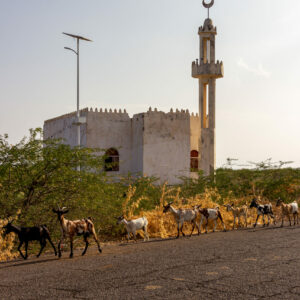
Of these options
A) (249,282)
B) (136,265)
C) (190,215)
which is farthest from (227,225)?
(249,282)

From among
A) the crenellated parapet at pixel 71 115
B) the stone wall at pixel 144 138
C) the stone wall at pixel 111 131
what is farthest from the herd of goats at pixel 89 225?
the crenellated parapet at pixel 71 115

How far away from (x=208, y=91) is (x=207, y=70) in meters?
1.73

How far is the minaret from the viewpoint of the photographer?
38219 millimetres

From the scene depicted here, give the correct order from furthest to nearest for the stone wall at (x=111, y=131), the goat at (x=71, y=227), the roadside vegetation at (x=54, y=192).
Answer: the stone wall at (x=111, y=131) → the roadside vegetation at (x=54, y=192) → the goat at (x=71, y=227)

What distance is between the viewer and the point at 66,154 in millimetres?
13141

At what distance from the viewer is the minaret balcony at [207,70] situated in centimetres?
3819

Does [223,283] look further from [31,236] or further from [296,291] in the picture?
[31,236]

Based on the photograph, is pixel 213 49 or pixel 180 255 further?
pixel 213 49

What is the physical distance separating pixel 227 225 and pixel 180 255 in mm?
6620

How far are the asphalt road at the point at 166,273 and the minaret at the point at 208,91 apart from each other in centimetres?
2559

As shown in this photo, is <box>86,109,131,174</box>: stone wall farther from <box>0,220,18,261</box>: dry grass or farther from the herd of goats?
<box>0,220,18,261</box>: dry grass

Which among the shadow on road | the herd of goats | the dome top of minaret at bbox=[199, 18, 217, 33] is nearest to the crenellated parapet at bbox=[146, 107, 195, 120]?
the dome top of minaret at bbox=[199, 18, 217, 33]

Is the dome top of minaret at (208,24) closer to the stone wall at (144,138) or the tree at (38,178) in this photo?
the stone wall at (144,138)

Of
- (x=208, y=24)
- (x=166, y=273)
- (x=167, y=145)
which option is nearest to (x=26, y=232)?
(x=166, y=273)
